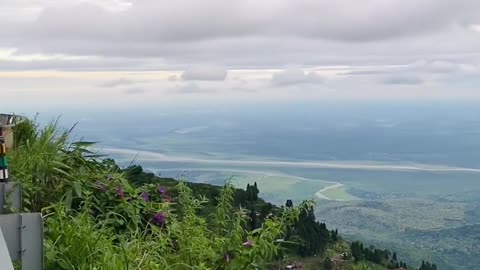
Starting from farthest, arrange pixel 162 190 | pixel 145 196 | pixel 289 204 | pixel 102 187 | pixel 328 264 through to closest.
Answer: pixel 328 264 < pixel 162 190 < pixel 145 196 < pixel 102 187 < pixel 289 204

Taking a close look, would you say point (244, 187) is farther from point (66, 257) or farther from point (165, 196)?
point (66, 257)

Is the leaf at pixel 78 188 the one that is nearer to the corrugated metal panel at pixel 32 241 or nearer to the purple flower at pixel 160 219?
the purple flower at pixel 160 219

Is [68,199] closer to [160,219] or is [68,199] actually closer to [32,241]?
[160,219]

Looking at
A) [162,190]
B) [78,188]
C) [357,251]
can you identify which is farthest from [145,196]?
[357,251]

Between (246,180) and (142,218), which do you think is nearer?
(142,218)

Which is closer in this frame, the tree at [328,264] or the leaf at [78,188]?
the leaf at [78,188]

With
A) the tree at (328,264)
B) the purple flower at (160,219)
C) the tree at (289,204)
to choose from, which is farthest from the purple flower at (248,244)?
the tree at (328,264)

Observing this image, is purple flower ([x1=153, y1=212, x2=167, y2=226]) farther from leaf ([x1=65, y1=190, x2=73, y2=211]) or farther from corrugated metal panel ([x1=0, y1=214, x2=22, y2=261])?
corrugated metal panel ([x1=0, y1=214, x2=22, y2=261])

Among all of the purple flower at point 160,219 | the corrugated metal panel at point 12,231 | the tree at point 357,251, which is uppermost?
the corrugated metal panel at point 12,231

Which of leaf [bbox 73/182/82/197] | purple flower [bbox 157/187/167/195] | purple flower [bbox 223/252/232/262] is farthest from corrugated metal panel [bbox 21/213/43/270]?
purple flower [bbox 157/187/167/195]
